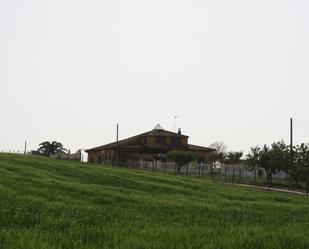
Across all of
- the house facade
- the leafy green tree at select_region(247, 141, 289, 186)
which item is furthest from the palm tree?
the leafy green tree at select_region(247, 141, 289, 186)

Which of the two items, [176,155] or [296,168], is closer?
[296,168]

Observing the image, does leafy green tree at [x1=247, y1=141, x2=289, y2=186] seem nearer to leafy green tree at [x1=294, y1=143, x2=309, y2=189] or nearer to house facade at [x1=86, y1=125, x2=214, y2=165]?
leafy green tree at [x1=294, y1=143, x2=309, y2=189]

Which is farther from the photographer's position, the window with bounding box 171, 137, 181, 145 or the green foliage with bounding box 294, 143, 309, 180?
the window with bounding box 171, 137, 181, 145

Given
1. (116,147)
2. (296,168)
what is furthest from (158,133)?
(296,168)

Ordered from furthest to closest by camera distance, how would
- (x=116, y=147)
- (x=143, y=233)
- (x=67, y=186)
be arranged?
(x=116, y=147) < (x=67, y=186) < (x=143, y=233)

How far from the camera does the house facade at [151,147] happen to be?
87.1m

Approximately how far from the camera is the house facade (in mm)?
87125

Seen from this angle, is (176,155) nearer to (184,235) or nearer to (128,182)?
(128,182)

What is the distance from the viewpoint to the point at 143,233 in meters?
9.65

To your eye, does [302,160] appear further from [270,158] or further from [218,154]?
[218,154]

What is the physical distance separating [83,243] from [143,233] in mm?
1522

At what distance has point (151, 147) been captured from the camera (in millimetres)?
88312

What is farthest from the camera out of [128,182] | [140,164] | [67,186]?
[140,164]

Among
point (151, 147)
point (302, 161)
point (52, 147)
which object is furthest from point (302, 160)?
point (52, 147)
